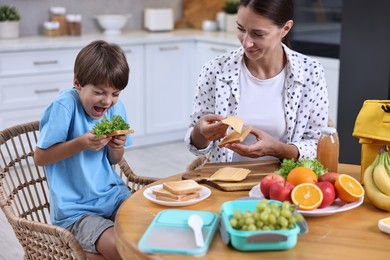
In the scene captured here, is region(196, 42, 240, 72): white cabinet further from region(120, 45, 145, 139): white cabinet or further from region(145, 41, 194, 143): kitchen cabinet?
region(120, 45, 145, 139): white cabinet

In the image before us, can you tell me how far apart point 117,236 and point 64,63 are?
3384 mm

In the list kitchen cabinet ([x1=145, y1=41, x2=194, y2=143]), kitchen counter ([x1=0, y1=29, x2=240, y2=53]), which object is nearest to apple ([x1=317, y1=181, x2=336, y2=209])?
kitchen counter ([x1=0, y1=29, x2=240, y2=53])

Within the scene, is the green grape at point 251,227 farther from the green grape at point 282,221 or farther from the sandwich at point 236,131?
the sandwich at point 236,131

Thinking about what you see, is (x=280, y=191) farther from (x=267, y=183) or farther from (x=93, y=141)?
(x=93, y=141)

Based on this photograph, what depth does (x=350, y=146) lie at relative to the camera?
4152 millimetres

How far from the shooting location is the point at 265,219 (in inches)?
61.1

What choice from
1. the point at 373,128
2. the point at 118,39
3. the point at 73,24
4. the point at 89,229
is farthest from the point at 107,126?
the point at 73,24

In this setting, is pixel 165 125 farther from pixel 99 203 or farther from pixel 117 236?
pixel 117 236

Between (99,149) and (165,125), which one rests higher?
(99,149)

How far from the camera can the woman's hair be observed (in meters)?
2.29

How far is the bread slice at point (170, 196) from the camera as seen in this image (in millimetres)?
1866

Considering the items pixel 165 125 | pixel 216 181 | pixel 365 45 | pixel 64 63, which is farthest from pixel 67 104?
pixel 165 125

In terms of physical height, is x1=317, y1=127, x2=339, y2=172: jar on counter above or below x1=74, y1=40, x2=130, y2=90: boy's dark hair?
below

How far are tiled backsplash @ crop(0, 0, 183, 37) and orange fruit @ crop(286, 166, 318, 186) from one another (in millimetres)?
3866
